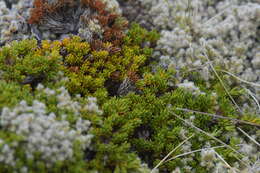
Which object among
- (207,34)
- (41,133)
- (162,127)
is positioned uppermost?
(207,34)

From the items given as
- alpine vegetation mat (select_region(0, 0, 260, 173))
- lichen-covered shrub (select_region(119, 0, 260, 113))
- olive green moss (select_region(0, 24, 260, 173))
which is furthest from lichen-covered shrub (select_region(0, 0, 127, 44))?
lichen-covered shrub (select_region(119, 0, 260, 113))

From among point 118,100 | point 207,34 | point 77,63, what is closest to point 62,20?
point 77,63

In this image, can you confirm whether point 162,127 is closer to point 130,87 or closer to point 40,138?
point 130,87

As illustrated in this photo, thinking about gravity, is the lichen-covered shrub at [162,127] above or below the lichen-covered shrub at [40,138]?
below

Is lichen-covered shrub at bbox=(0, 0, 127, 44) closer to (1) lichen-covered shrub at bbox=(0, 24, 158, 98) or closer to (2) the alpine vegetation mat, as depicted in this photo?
(2) the alpine vegetation mat

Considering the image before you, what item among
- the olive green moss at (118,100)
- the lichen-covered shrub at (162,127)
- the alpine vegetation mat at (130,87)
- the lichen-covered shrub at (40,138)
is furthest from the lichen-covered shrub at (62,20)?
the lichen-covered shrub at (40,138)

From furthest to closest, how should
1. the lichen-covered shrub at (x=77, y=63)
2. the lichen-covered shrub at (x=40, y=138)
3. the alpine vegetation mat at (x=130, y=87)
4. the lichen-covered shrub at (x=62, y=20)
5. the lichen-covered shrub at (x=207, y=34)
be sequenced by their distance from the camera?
1. the lichen-covered shrub at (x=207, y=34)
2. the lichen-covered shrub at (x=62, y=20)
3. the lichen-covered shrub at (x=77, y=63)
4. the alpine vegetation mat at (x=130, y=87)
5. the lichen-covered shrub at (x=40, y=138)

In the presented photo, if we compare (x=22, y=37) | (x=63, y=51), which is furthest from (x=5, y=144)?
(x=22, y=37)

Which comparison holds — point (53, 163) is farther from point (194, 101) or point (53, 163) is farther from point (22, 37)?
point (22, 37)

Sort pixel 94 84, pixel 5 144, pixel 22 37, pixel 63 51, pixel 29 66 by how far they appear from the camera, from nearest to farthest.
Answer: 1. pixel 5 144
2. pixel 29 66
3. pixel 94 84
4. pixel 63 51
5. pixel 22 37

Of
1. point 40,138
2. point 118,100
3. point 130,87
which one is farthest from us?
point 130,87

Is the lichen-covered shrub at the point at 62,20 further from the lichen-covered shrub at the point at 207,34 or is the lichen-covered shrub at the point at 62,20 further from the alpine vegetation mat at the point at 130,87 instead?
the lichen-covered shrub at the point at 207,34
